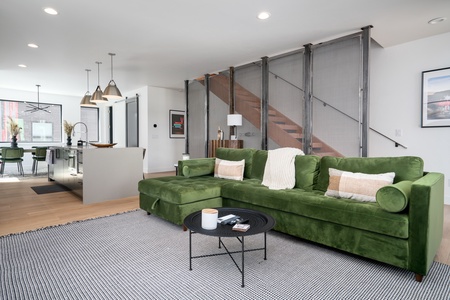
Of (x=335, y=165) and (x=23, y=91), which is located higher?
(x=23, y=91)

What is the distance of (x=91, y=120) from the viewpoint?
10.2m

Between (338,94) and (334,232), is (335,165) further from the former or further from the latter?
(338,94)

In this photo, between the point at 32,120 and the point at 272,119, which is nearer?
the point at 272,119

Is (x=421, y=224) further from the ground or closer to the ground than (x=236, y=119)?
closer to the ground

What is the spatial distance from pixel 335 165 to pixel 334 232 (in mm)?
842

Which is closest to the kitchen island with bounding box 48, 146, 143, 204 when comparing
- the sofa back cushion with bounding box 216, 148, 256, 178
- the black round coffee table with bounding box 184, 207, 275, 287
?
the sofa back cushion with bounding box 216, 148, 256, 178

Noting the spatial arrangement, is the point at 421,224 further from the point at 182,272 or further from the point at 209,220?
→ the point at 182,272

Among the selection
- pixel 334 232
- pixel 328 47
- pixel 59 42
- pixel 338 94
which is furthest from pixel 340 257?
pixel 59 42

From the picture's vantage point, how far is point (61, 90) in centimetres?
852

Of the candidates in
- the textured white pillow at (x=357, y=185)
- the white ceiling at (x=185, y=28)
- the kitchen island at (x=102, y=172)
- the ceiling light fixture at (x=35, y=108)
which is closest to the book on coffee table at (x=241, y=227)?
the textured white pillow at (x=357, y=185)

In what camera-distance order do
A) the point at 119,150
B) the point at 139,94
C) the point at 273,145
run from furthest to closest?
the point at 139,94 < the point at 273,145 < the point at 119,150

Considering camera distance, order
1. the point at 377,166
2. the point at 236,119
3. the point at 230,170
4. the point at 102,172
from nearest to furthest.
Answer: the point at 377,166 < the point at 230,170 < the point at 102,172 < the point at 236,119

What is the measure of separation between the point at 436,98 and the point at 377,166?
2.60m

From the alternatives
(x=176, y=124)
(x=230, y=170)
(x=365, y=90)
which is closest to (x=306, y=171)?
(x=230, y=170)
